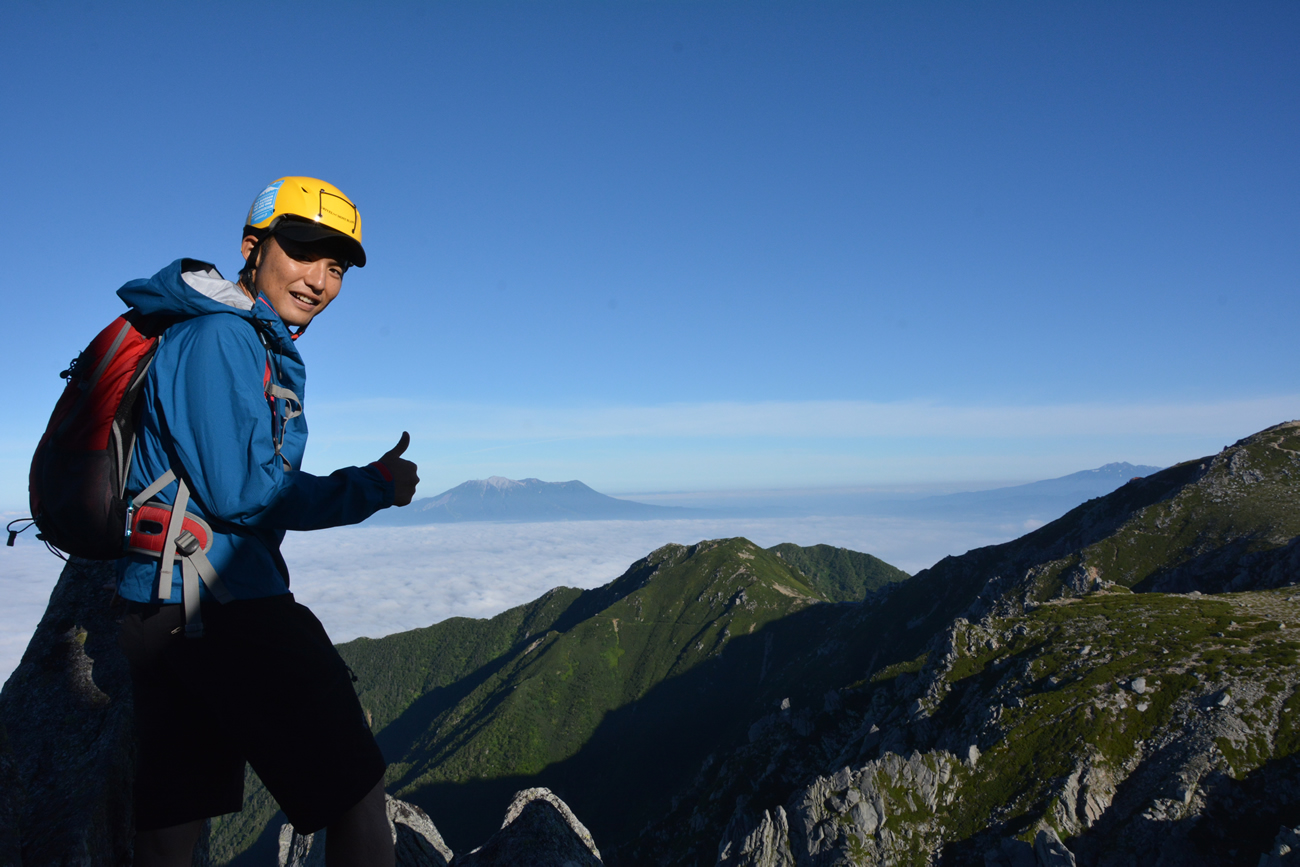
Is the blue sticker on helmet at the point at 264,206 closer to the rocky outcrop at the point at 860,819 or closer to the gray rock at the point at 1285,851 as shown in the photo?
the gray rock at the point at 1285,851

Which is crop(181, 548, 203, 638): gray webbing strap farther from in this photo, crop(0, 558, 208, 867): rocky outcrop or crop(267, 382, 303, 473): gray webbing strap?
crop(0, 558, 208, 867): rocky outcrop

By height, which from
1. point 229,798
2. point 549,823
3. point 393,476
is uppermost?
point 393,476

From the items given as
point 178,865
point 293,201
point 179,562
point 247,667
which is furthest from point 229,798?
point 293,201

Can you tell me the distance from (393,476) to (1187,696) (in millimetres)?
100083

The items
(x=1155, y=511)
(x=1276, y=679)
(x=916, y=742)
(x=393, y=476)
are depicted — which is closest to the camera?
(x=393, y=476)

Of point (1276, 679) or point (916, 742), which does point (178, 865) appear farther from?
point (916, 742)

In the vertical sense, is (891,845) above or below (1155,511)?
below

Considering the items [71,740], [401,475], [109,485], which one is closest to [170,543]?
[109,485]

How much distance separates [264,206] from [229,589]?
296 centimetres

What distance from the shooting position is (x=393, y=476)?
486cm

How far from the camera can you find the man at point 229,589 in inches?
160

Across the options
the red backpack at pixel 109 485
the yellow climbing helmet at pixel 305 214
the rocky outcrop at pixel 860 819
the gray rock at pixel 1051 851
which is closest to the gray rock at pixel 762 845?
the rocky outcrop at pixel 860 819

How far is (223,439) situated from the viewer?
13.1ft

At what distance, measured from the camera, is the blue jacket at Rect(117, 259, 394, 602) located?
4.01 meters
